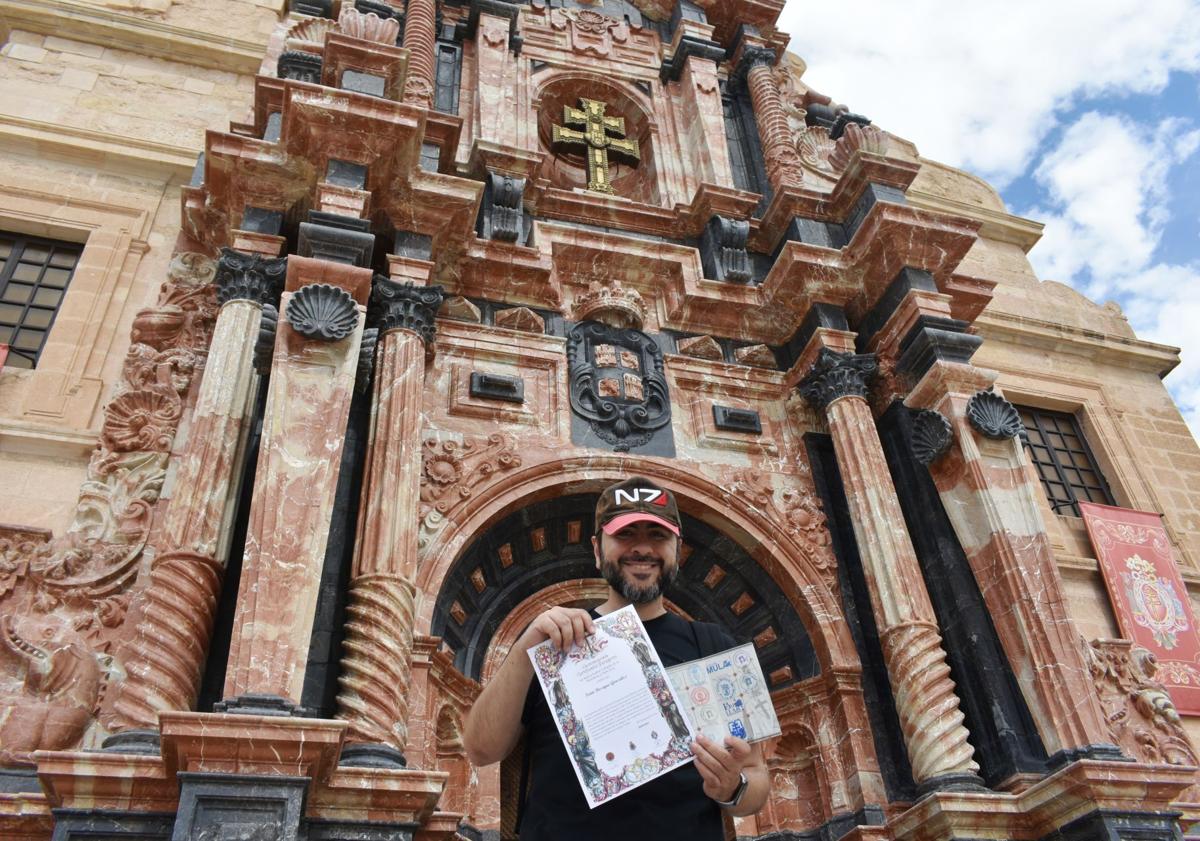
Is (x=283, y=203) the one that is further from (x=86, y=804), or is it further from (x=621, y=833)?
(x=621, y=833)

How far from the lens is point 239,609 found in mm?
5906

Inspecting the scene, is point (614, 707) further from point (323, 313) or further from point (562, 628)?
point (323, 313)

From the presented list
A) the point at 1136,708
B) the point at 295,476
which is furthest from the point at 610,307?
the point at 1136,708

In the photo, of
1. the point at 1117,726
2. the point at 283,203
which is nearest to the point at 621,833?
the point at 283,203

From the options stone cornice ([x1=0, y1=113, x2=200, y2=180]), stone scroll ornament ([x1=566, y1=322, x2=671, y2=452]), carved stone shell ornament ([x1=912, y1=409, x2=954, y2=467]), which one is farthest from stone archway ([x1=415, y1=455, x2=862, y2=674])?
stone cornice ([x1=0, y1=113, x2=200, y2=180])

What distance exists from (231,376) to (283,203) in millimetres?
2241

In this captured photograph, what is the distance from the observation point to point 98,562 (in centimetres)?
722

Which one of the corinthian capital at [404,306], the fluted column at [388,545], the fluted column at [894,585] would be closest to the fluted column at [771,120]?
the fluted column at [894,585]

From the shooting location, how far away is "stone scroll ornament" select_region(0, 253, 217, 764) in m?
6.37

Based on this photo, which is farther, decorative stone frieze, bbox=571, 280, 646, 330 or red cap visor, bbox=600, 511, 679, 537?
decorative stone frieze, bbox=571, 280, 646, 330

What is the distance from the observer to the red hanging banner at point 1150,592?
10.4m

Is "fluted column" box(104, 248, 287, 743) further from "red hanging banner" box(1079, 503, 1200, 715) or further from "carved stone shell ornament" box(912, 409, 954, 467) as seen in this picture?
"red hanging banner" box(1079, 503, 1200, 715)

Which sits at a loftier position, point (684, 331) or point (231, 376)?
point (684, 331)

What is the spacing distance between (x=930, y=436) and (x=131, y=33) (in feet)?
38.5
